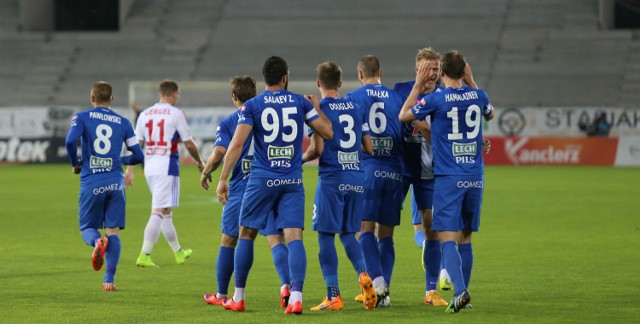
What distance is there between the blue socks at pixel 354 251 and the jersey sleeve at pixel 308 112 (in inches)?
43.3

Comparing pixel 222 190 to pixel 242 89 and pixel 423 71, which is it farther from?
pixel 423 71

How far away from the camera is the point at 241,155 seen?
33.6 feet

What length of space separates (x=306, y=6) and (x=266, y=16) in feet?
5.88

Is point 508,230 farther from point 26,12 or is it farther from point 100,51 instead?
point 26,12

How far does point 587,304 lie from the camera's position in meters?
10.1

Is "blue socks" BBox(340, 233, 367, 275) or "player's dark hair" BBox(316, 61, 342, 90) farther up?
"player's dark hair" BBox(316, 61, 342, 90)

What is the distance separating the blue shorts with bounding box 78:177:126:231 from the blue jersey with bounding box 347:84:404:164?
8.97 ft

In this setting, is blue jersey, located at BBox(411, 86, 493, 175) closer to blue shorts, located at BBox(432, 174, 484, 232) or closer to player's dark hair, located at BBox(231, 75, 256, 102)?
blue shorts, located at BBox(432, 174, 484, 232)

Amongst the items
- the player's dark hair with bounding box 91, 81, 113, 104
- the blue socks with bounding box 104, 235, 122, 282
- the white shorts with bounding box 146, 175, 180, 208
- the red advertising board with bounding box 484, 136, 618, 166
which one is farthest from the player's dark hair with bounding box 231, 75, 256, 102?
the red advertising board with bounding box 484, 136, 618, 166

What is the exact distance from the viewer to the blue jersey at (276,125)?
372 inches

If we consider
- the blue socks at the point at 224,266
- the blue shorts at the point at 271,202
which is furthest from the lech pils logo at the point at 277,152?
the blue socks at the point at 224,266

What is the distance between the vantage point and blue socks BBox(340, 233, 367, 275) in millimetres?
9672

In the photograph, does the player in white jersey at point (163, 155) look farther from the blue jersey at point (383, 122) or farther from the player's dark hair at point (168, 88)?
the blue jersey at point (383, 122)

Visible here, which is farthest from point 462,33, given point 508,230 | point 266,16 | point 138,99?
point 508,230
